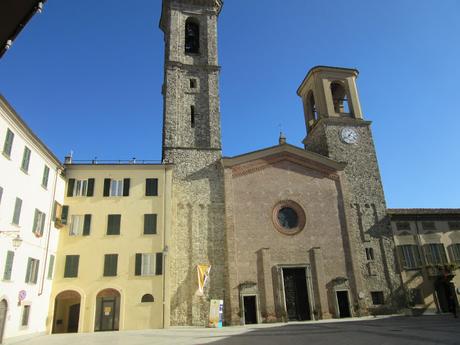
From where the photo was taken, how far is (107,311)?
871 inches

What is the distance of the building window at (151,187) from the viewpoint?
24844 mm

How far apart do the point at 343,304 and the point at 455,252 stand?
11.3m

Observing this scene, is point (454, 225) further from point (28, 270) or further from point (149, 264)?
point (28, 270)

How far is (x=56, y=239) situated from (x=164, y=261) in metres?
6.96

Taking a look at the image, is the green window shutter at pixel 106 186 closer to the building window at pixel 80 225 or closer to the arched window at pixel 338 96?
the building window at pixel 80 225

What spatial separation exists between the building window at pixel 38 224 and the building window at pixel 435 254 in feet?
91.3

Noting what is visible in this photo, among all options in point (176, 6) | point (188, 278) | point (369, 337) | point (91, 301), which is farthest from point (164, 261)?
point (176, 6)

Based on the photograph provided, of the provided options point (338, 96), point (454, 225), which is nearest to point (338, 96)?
point (338, 96)

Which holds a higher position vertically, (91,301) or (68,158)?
(68,158)

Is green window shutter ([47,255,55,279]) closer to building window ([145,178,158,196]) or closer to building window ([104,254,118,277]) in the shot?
building window ([104,254,118,277])

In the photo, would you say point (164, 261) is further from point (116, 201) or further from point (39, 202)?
point (39, 202)

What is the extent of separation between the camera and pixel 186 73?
3091 cm

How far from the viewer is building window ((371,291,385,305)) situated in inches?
1032

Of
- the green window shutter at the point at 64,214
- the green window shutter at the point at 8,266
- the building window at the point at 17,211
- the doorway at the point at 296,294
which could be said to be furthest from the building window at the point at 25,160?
the doorway at the point at 296,294
